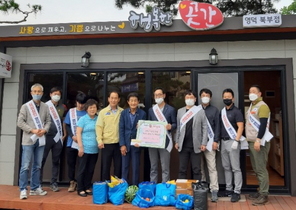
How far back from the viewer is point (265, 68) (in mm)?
4477

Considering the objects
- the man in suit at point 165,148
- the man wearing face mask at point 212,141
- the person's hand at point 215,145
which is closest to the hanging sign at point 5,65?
the man in suit at point 165,148

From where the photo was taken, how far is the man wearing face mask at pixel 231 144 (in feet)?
12.8

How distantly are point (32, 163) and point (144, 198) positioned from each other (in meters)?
1.86

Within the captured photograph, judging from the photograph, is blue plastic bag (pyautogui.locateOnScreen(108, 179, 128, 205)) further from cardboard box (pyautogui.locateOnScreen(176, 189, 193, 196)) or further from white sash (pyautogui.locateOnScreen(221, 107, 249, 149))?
white sash (pyautogui.locateOnScreen(221, 107, 249, 149))

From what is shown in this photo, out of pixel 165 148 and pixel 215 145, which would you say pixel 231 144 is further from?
pixel 165 148

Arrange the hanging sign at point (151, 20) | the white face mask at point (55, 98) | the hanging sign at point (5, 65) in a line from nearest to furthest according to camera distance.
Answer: the hanging sign at point (151, 20), the white face mask at point (55, 98), the hanging sign at point (5, 65)

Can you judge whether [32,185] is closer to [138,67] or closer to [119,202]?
[119,202]

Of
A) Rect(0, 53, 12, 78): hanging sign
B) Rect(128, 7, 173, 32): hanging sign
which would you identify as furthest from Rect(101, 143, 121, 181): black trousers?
Rect(0, 53, 12, 78): hanging sign

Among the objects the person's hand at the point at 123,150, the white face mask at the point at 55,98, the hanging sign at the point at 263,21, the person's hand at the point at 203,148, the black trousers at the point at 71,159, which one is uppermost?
the hanging sign at the point at 263,21

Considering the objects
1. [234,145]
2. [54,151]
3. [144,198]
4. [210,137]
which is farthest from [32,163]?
[234,145]

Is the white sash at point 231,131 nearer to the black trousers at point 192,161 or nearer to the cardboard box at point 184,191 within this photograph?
the black trousers at point 192,161

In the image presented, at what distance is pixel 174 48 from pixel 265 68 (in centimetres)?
165

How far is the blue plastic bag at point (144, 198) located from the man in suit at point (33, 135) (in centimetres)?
161

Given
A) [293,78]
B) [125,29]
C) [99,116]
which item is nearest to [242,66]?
[293,78]
